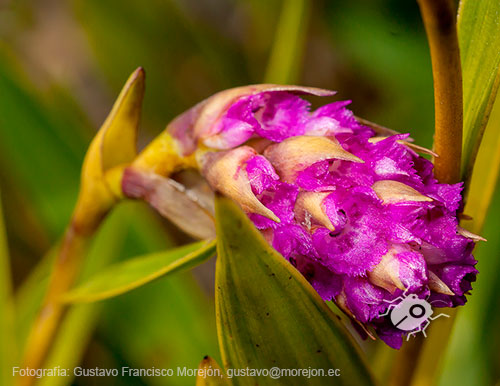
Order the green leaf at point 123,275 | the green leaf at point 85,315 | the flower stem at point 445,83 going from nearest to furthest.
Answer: the flower stem at point 445,83, the green leaf at point 123,275, the green leaf at point 85,315

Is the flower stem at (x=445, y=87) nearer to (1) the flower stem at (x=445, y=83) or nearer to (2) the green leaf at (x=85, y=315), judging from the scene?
(1) the flower stem at (x=445, y=83)

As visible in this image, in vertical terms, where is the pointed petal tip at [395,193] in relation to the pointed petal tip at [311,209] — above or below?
above

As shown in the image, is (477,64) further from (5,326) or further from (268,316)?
(5,326)

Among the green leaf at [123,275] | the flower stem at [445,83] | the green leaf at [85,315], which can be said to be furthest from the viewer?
the green leaf at [85,315]

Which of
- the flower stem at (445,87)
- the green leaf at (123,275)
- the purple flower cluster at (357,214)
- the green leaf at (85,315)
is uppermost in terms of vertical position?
the flower stem at (445,87)

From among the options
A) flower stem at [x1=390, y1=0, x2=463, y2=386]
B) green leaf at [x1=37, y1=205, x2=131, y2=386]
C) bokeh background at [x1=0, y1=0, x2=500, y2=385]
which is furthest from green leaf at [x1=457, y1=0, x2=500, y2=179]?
green leaf at [x1=37, y1=205, x2=131, y2=386]

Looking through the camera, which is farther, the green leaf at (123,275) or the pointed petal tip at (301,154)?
the green leaf at (123,275)

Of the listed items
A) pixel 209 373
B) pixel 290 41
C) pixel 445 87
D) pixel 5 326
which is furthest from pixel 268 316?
pixel 290 41

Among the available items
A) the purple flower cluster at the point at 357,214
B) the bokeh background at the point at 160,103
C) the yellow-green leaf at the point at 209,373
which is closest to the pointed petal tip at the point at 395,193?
the purple flower cluster at the point at 357,214

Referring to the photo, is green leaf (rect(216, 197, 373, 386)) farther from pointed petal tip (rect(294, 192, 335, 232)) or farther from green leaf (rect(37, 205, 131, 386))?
green leaf (rect(37, 205, 131, 386))
